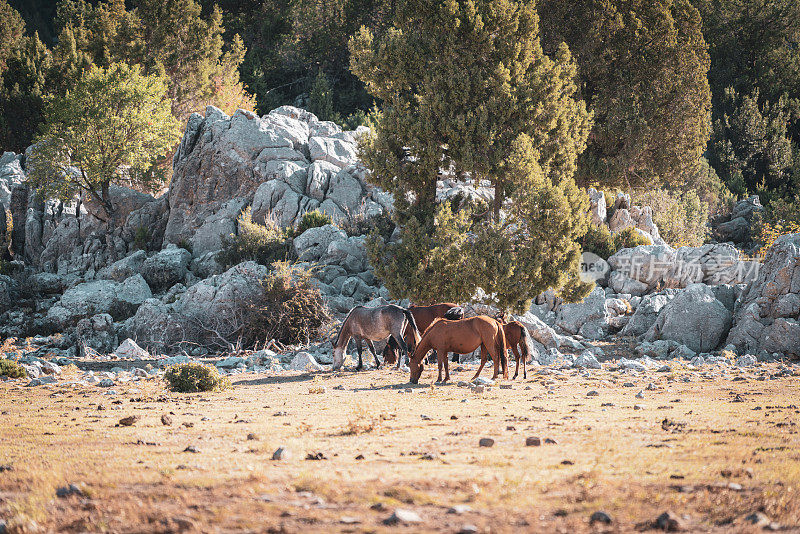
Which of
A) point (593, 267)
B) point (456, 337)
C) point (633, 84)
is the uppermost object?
point (633, 84)

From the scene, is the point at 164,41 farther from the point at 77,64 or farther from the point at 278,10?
the point at 278,10

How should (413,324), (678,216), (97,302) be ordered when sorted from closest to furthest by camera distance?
1. (413,324)
2. (97,302)
3. (678,216)

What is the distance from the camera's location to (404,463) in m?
6.54

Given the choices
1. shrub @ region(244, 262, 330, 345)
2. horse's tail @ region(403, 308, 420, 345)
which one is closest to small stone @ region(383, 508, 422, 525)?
horse's tail @ region(403, 308, 420, 345)

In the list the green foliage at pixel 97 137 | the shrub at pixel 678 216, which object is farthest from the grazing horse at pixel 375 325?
the green foliage at pixel 97 137

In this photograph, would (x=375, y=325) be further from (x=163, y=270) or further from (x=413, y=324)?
(x=163, y=270)

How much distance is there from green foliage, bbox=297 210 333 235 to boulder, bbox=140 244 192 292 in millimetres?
5776

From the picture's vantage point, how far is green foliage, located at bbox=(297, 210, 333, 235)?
110ft

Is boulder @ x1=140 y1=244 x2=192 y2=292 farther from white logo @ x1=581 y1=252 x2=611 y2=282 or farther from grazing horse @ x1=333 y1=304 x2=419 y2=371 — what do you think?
white logo @ x1=581 y1=252 x2=611 y2=282

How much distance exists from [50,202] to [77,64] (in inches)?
512

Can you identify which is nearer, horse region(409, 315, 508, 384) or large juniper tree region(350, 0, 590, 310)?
horse region(409, 315, 508, 384)

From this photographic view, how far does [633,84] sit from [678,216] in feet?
25.4

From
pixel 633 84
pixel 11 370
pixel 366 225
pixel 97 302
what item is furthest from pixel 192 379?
pixel 633 84

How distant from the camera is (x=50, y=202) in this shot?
4272cm
